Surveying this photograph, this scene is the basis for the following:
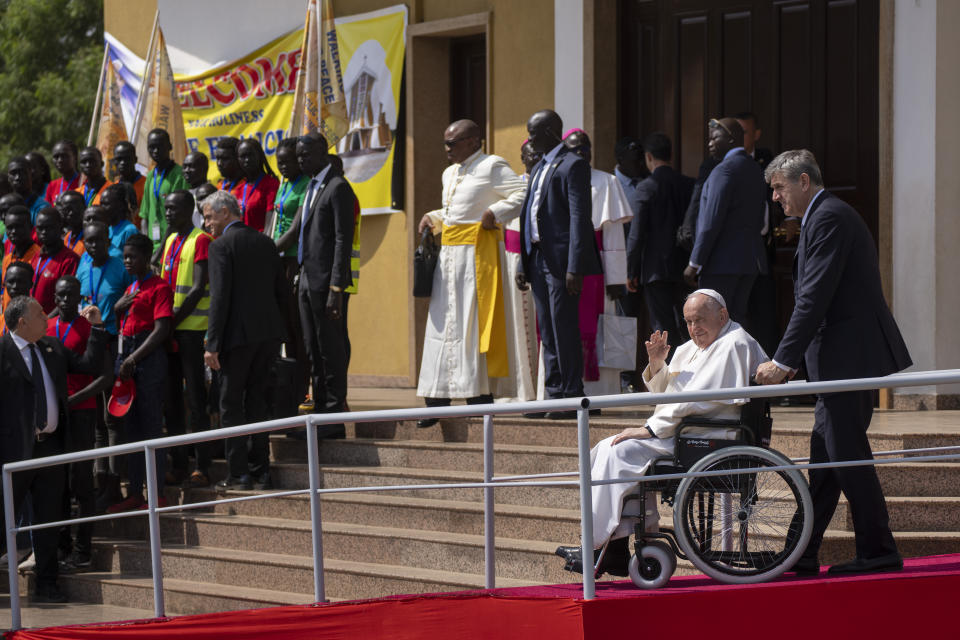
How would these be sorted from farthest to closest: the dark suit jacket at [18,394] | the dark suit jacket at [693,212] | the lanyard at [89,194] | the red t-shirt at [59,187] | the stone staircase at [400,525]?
the red t-shirt at [59,187]
the lanyard at [89,194]
the dark suit jacket at [693,212]
the dark suit jacket at [18,394]
the stone staircase at [400,525]

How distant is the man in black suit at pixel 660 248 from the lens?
9898 millimetres

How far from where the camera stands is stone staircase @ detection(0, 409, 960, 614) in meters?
7.41

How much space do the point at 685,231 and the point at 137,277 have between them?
3671 mm

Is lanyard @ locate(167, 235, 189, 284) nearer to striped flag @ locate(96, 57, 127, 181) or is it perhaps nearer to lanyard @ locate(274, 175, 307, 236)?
lanyard @ locate(274, 175, 307, 236)

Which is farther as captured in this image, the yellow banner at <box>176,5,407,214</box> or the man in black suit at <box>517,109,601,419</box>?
the yellow banner at <box>176,5,407,214</box>

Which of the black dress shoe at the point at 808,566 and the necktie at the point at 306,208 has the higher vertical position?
the necktie at the point at 306,208

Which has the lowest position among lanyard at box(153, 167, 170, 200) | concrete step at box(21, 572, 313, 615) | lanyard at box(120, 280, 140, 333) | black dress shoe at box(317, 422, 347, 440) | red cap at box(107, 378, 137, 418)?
concrete step at box(21, 572, 313, 615)

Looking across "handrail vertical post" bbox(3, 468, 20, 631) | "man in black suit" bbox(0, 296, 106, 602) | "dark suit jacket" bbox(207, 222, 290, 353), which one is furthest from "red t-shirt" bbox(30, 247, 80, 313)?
"handrail vertical post" bbox(3, 468, 20, 631)

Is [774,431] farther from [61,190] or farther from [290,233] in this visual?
[61,190]

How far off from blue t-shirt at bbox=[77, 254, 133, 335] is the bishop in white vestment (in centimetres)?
217

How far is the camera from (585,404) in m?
5.65

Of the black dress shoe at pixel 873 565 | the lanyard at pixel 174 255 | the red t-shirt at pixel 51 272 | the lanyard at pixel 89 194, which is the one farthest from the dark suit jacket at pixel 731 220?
the lanyard at pixel 89 194

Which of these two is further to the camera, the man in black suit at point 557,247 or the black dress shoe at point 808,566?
the man in black suit at point 557,247

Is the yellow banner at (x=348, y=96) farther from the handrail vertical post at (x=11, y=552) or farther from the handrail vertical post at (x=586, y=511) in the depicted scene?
the handrail vertical post at (x=586, y=511)
